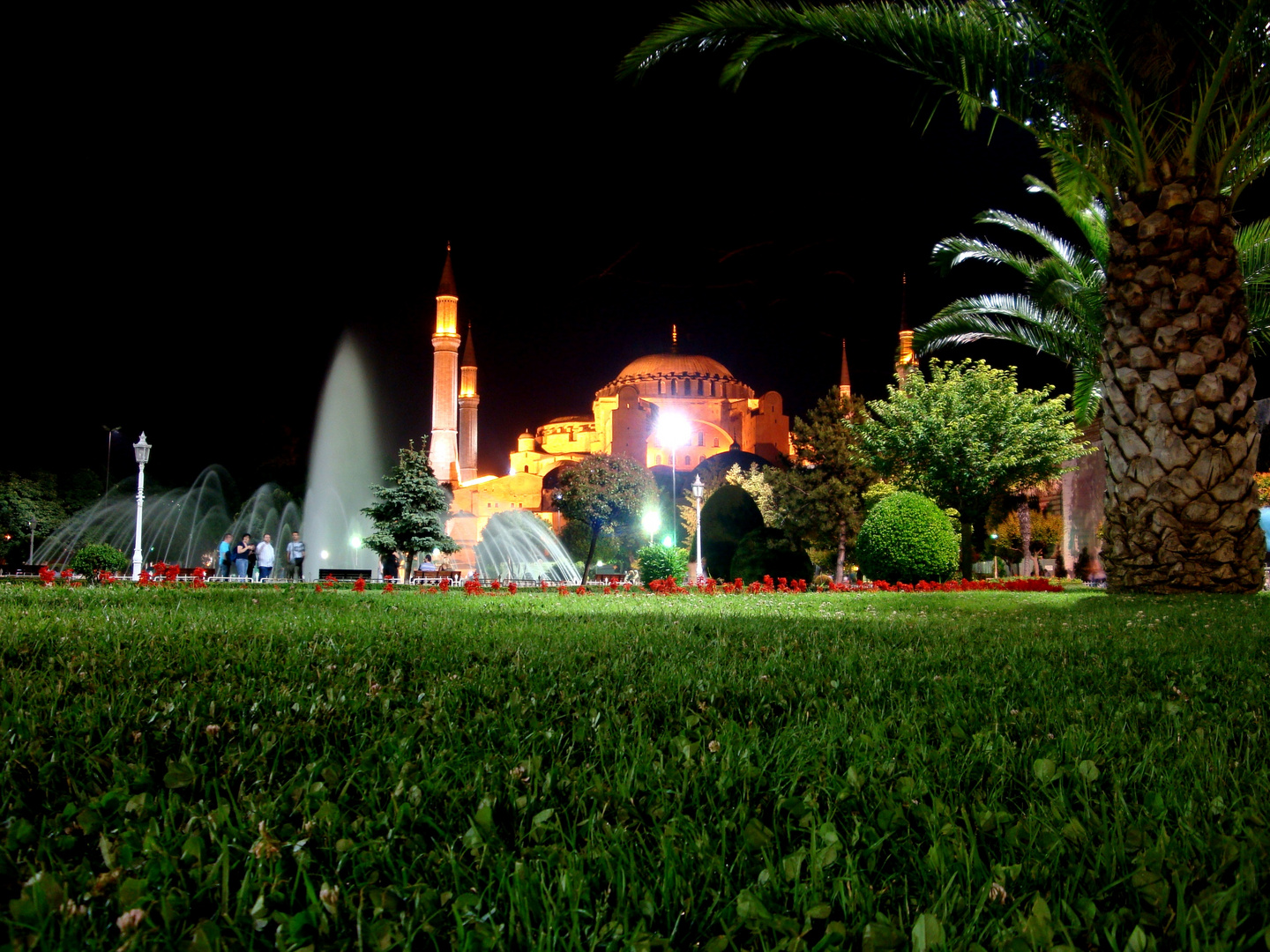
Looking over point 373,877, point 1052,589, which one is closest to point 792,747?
point 373,877

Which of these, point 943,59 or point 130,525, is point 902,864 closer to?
point 943,59

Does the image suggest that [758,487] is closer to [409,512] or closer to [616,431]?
[409,512]

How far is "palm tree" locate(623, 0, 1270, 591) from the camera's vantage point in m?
11.0

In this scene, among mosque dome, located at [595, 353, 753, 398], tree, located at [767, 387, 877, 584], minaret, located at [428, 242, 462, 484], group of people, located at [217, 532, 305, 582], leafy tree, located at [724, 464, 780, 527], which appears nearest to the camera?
group of people, located at [217, 532, 305, 582]

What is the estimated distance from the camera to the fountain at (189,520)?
39719mm

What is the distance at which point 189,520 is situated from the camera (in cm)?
4294

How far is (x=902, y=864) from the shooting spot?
1.79m

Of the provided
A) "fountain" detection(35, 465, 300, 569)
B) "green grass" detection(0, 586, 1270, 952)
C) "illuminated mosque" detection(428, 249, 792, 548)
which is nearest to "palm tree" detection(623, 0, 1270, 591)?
"green grass" detection(0, 586, 1270, 952)

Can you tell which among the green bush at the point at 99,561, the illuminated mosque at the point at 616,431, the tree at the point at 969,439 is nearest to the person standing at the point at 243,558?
the green bush at the point at 99,561

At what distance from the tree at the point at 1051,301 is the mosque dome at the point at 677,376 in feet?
254

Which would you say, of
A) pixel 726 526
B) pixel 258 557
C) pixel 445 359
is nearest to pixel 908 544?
pixel 726 526

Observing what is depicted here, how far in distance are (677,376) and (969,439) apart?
76993mm

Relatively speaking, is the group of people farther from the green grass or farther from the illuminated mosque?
the illuminated mosque

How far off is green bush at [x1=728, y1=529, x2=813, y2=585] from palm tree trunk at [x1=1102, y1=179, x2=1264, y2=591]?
1125cm
